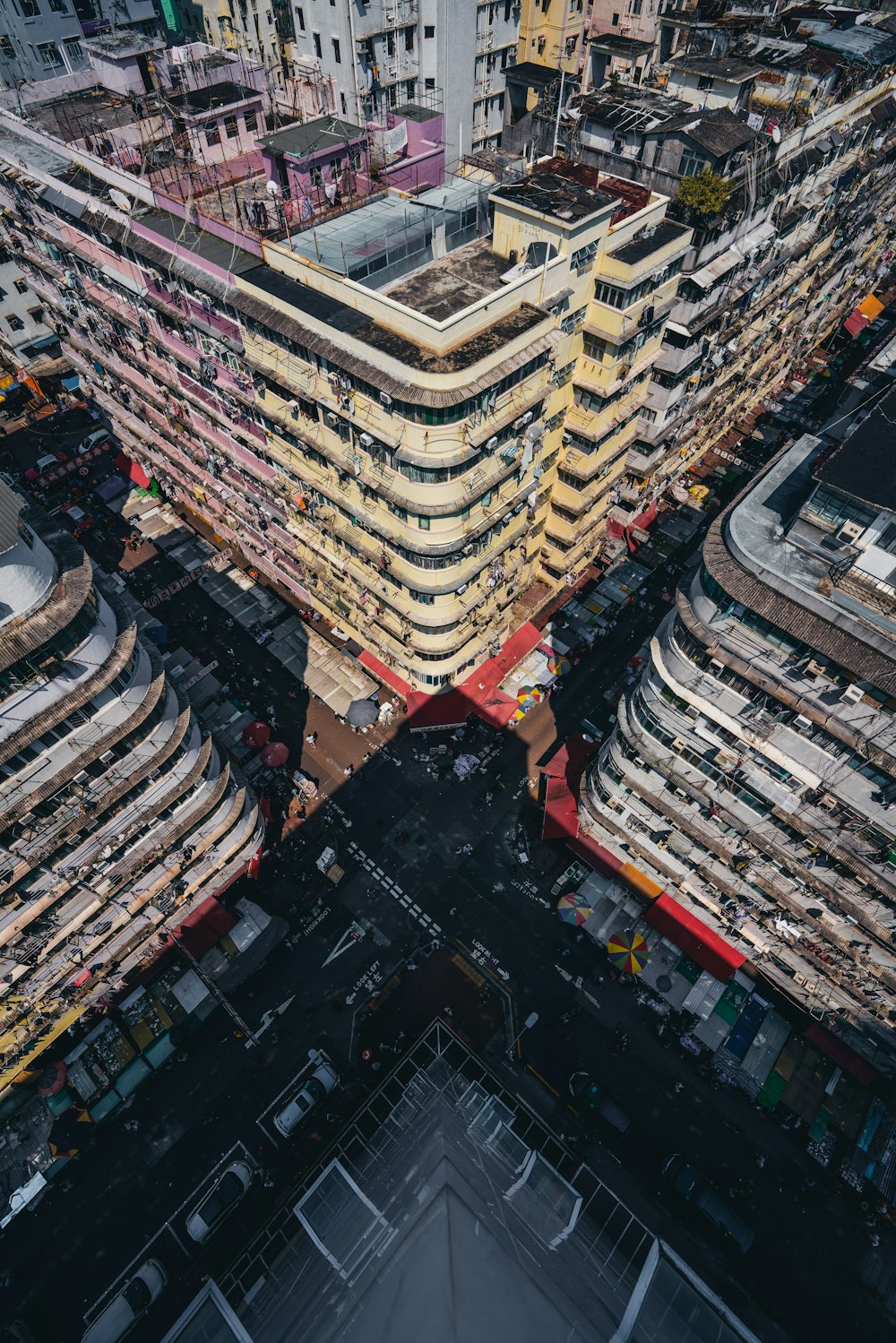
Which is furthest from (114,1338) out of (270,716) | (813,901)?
(813,901)

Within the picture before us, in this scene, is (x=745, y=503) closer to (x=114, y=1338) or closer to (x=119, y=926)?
(x=119, y=926)

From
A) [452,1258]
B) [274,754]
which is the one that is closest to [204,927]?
[274,754]

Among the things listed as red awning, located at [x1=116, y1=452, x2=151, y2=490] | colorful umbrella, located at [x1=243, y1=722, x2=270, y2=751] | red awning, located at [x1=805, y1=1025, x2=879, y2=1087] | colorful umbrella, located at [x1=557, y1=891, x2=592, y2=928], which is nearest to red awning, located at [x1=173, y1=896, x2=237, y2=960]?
colorful umbrella, located at [x1=243, y1=722, x2=270, y2=751]

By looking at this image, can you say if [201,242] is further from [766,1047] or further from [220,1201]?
[766,1047]

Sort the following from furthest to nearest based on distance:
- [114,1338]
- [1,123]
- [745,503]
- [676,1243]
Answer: [1,123]
[676,1243]
[114,1338]
[745,503]

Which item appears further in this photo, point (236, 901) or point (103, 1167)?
point (236, 901)

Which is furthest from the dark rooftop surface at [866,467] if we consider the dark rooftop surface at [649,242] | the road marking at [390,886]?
the road marking at [390,886]
